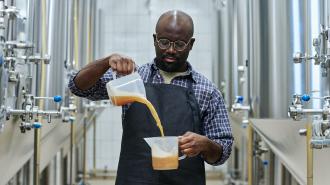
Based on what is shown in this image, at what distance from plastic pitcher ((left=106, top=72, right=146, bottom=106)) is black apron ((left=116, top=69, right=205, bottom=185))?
0.31 ft

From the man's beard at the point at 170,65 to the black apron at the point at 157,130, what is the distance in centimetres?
5

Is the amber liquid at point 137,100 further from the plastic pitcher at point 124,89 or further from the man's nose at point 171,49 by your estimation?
the man's nose at point 171,49

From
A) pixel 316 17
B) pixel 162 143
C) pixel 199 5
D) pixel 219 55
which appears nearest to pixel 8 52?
pixel 162 143

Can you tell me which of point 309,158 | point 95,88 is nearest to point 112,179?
point 309,158

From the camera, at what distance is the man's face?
1432mm

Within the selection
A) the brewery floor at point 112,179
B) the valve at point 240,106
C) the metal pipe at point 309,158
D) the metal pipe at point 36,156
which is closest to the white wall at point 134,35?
the brewery floor at point 112,179

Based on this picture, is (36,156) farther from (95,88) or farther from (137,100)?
(137,100)

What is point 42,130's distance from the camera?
8.09 ft

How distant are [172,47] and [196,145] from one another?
0.94ft

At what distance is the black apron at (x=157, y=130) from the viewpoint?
1.46 meters

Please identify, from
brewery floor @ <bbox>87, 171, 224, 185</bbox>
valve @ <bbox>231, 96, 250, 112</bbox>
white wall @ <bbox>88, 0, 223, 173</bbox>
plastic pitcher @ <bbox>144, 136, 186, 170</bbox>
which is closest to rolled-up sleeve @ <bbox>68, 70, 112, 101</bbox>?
plastic pitcher @ <bbox>144, 136, 186, 170</bbox>

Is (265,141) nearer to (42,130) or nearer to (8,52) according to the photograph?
(42,130)

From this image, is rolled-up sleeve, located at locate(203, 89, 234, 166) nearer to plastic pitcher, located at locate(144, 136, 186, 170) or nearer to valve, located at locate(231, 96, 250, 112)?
plastic pitcher, located at locate(144, 136, 186, 170)

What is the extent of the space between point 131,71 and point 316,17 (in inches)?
28.7
